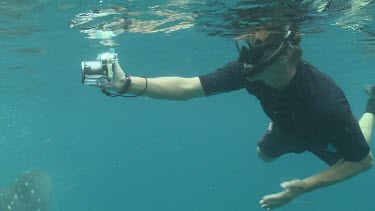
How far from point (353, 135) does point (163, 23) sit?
12.3 meters

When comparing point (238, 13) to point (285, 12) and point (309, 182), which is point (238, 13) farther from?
point (309, 182)

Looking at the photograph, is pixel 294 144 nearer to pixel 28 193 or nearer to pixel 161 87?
pixel 161 87

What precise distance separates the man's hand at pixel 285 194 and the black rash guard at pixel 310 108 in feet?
2.83

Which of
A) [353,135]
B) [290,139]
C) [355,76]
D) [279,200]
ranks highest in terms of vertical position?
[353,135]

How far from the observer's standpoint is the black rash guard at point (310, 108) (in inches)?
208

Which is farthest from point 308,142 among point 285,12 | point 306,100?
point 285,12

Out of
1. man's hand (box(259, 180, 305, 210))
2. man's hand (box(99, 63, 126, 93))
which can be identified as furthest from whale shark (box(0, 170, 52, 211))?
man's hand (box(259, 180, 305, 210))

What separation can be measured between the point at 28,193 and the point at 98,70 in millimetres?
7497

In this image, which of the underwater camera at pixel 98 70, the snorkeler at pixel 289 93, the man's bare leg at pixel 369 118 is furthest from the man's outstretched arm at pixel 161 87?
the man's bare leg at pixel 369 118

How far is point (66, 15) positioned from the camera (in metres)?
14.7

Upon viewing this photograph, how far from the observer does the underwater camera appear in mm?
5199

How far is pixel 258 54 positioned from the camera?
217 inches

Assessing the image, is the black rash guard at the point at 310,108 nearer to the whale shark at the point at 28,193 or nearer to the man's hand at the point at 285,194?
the man's hand at the point at 285,194

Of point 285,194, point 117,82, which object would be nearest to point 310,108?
point 285,194
